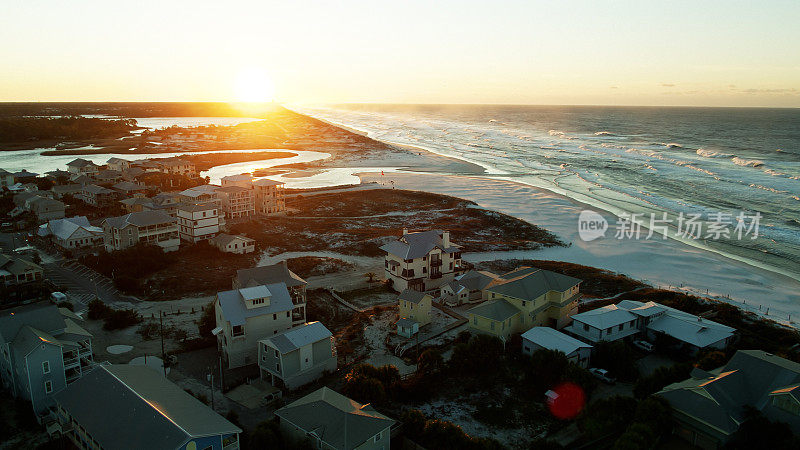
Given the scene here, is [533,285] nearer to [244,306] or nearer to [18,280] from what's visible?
[244,306]

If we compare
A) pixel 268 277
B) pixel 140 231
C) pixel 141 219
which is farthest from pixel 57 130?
pixel 268 277

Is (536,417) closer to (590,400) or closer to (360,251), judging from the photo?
(590,400)

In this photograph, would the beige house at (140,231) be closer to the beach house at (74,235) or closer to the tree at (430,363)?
the beach house at (74,235)

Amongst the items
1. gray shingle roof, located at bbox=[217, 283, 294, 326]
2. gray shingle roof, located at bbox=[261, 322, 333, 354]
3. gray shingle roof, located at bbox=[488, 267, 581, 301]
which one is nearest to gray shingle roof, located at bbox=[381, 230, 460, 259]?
gray shingle roof, located at bbox=[488, 267, 581, 301]

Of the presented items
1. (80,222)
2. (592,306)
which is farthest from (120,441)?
(80,222)

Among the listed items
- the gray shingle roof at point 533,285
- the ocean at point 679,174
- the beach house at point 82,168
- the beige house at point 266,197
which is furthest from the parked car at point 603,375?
the beach house at point 82,168
